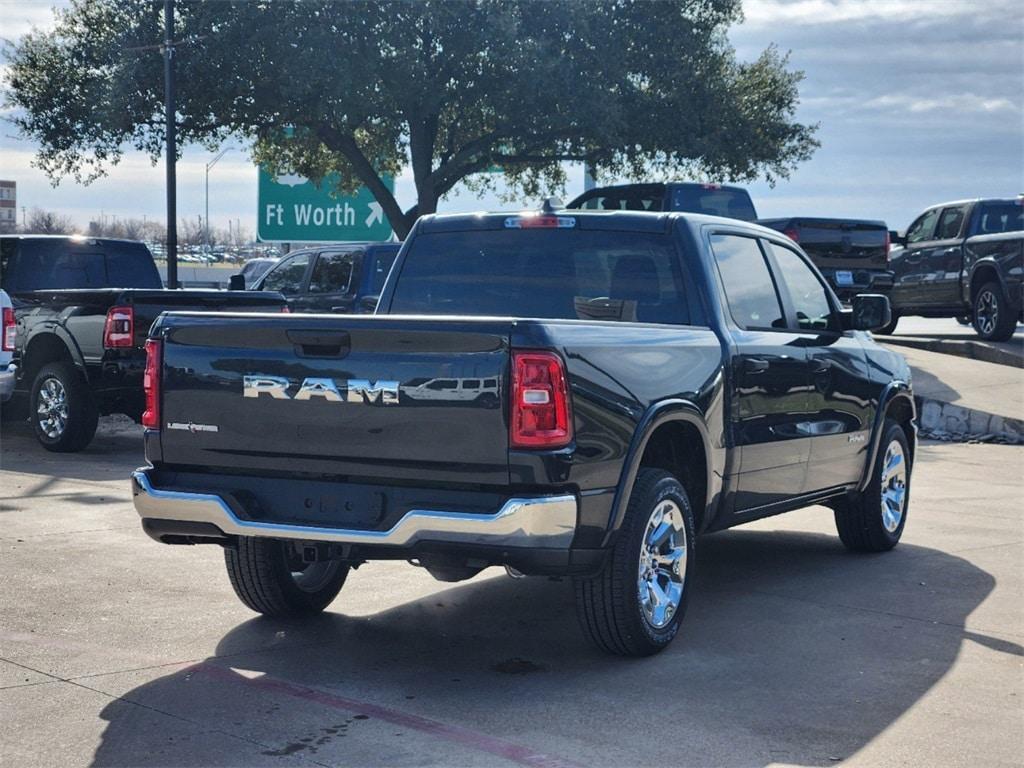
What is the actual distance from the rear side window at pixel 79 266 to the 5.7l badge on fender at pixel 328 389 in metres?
9.62

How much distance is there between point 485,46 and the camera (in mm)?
27281

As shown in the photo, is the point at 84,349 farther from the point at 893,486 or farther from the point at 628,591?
the point at 628,591

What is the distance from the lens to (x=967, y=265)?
20.7 meters

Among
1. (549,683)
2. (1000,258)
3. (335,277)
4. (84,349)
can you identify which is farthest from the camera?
(1000,258)

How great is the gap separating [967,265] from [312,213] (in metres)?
18.8

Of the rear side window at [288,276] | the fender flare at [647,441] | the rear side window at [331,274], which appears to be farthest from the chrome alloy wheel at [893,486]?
the rear side window at [288,276]

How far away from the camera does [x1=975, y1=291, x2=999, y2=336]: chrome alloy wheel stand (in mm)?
20534

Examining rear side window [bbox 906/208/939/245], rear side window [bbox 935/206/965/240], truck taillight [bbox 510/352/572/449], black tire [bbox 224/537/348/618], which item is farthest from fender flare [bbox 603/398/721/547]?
rear side window [bbox 906/208/939/245]

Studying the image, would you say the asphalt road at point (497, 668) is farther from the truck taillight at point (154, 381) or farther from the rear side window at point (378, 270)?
the rear side window at point (378, 270)

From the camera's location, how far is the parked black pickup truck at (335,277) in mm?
17188

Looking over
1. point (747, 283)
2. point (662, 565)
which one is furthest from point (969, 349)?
point (662, 565)

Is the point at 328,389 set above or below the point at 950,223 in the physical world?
below

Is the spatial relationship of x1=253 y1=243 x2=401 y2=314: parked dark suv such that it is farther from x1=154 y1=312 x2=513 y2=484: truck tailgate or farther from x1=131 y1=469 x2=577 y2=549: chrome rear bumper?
x1=131 y1=469 x2=577 y2=549: chrome rear bumper

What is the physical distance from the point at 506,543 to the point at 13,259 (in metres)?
11.0
